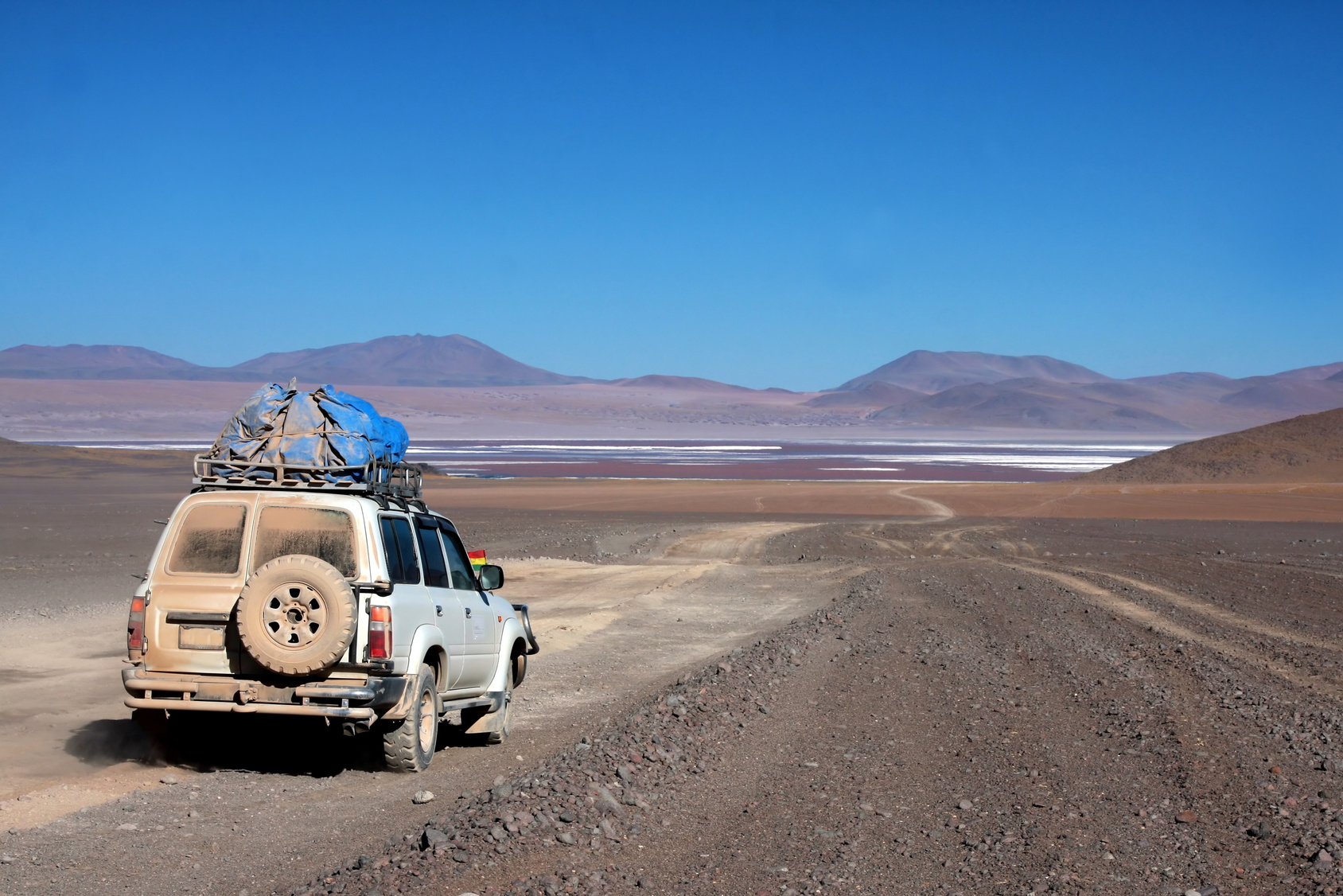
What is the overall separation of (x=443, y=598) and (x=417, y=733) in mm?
955

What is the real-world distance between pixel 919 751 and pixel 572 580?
13075 mm

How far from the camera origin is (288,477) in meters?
7.69

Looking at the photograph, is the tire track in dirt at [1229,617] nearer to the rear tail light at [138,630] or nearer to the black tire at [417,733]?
the black tire at [417,733]

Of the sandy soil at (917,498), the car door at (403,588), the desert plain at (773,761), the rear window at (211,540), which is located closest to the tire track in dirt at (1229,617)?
the desert plain at (773,761)

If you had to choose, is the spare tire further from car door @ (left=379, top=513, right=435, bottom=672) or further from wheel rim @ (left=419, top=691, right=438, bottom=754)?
wheel rim @ (left=419, top=691, right=438, bottom=754)

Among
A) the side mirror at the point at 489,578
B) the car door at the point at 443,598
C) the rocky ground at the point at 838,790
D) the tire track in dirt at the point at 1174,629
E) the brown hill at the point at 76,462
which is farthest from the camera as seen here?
the brown hill at the point at 76,462

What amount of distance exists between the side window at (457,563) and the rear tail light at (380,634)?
1.33 metres

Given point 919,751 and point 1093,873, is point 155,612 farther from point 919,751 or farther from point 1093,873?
point 1093,873

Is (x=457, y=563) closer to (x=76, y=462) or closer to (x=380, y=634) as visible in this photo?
(x=380, y=634)

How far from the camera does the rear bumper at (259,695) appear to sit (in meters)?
6.89

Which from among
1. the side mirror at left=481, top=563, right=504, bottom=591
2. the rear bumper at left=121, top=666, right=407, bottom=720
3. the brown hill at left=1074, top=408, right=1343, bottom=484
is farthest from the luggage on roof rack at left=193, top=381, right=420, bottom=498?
the brown hill at left=1074, top=408, right=1343, bottom=484

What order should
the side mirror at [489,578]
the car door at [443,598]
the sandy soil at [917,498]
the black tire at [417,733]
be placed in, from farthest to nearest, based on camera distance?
the sandy soil at [917,498], the side mirror at [489,578], the car door at [443,598], the black tire at [417,733]

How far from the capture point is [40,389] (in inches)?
7712

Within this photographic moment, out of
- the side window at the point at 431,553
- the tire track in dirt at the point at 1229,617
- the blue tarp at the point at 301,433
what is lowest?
the tire track in dirt at the point at 1229,617
